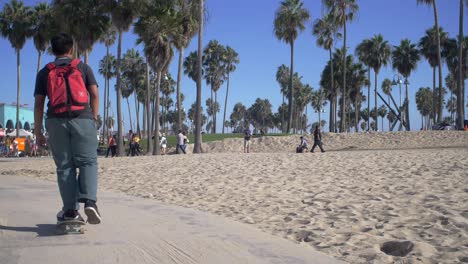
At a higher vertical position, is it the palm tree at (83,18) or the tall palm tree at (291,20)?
the tall palm tree at (291,20)

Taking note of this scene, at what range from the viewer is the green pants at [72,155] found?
12.9 feet

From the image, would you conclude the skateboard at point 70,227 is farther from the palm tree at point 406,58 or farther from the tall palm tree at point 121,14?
the palm tree at point 406,58

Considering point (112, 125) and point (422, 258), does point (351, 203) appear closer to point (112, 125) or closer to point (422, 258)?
point (422, 258)

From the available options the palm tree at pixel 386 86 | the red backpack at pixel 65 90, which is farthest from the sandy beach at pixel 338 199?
→ the palm tree at pixel 386 86

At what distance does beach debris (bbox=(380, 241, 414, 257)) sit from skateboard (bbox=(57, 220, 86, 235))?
2755 mm

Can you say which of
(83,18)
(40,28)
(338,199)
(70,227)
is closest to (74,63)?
(70,227)

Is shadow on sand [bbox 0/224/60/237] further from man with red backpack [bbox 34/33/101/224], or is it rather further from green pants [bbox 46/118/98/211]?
green pants [bbox 46/118/98/211]

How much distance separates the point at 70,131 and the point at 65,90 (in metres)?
0.37

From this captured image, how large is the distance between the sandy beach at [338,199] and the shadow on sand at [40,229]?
2127 millimetres

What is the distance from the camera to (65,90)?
3904 mm

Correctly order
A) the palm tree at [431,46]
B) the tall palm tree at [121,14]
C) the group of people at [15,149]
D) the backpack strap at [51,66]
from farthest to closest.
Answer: the palm tree at [431,46] < the group of people at [15,149] < the tall palm tree at [121,14] < the backpack strap at [51,66]

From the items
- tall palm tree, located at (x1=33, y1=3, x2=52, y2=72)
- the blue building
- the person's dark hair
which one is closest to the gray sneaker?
the person's dark hair

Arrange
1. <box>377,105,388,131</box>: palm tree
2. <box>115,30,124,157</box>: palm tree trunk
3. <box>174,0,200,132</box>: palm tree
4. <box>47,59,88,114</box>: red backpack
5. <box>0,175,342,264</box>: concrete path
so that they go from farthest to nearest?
<box>377,105,388,131</box>: palm tree → <box>174,0,200,132</box>: palm tree → <box>115,30,124,157</box>: palm tree trunk → <box>47,59,88,114</box>: red backpack → <box>0,175,342,264</box>: concrete path

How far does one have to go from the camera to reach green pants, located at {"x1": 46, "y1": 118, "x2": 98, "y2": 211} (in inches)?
155
